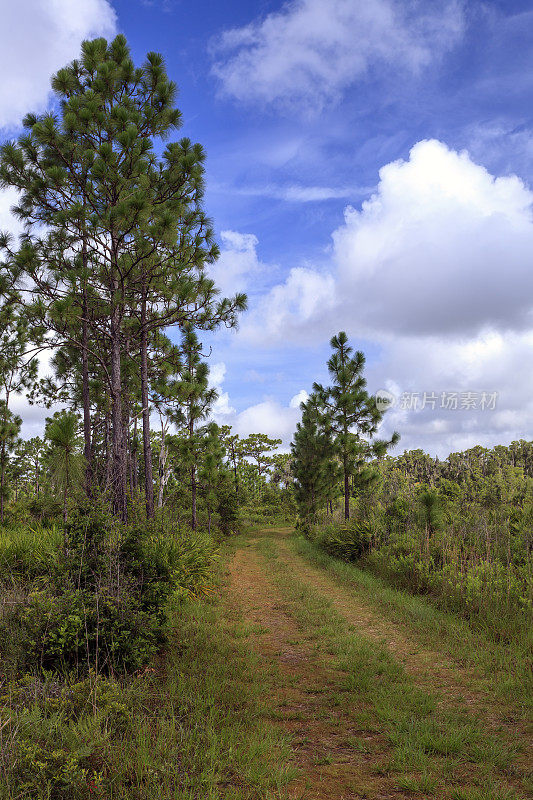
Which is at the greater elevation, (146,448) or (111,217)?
(111,217)

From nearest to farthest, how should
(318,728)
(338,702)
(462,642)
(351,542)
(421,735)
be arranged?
(421,735), (318,728), (338,702), (462,642), (351,542)

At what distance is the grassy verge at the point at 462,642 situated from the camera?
5.19m

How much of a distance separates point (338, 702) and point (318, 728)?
62cm

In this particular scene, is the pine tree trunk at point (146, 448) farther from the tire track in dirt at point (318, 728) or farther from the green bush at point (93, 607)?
the tire track in dirt at point (318, 728)

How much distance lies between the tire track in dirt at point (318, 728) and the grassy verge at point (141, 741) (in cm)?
24

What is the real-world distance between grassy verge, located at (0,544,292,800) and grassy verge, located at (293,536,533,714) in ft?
9.65

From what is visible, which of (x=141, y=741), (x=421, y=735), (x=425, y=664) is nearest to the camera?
(x=141, y=741)

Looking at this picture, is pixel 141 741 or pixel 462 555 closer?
pixel 141 741

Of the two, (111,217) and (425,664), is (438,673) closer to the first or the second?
(425,664)

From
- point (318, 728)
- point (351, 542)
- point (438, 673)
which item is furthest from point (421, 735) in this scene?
point (351, 542)

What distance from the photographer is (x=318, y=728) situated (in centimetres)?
447

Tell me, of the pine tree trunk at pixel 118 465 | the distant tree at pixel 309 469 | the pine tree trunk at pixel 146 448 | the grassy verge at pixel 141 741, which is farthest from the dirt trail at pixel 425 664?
the distant tree at pixel 309 469

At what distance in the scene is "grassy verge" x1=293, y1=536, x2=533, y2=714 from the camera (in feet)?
17.0

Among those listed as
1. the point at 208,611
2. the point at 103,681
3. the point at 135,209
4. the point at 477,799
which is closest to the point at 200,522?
the point at 208,611
